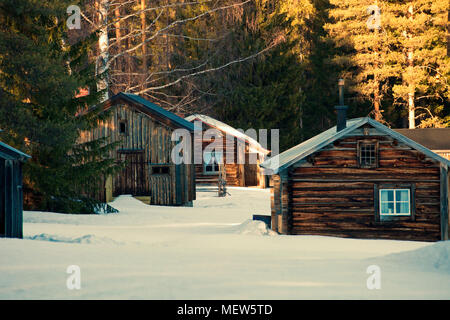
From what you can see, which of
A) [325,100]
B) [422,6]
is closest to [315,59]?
[325,100]

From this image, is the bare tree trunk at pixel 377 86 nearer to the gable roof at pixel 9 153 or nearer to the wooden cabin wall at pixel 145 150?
the wooden cabin wall at pixel 145 150

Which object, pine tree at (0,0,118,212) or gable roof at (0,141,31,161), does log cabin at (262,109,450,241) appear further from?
gable roof at (0,141,31,161)

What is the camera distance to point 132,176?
3562 centimetres

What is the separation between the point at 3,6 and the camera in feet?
84.9

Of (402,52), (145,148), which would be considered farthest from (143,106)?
(402,52)

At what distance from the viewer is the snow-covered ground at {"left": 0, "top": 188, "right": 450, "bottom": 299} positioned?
39.2 feet

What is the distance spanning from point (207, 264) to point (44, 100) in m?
13.6

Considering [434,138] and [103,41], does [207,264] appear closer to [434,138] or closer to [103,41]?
[103,41]

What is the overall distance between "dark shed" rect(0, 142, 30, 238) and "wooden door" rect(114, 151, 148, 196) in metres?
16.4

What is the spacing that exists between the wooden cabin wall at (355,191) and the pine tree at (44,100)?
27.4 ft

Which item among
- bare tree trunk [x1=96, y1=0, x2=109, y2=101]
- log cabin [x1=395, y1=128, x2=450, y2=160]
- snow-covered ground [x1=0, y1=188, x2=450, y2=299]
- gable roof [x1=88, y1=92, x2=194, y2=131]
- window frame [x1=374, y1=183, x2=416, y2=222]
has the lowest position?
A: snow-covered ground [x1=0, y1=188, x2=450, y2=299]

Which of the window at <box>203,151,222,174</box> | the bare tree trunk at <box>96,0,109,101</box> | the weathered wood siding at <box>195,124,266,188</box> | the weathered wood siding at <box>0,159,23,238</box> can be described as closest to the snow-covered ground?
the weathered wood siding at <box>0,159,23,238</box>

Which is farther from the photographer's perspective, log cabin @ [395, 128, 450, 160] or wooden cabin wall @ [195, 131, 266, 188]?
wooden cabin wall @ [195, 131, 266, 188]
